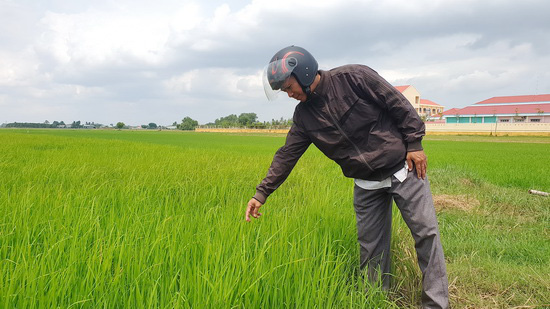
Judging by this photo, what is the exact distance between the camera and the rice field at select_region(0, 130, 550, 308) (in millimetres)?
1399

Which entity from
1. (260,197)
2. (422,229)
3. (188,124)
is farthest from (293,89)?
(188,124)

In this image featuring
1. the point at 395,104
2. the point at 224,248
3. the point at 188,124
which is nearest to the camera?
the point at 224,248

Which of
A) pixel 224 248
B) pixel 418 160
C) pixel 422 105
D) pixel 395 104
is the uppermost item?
pixel 422 105

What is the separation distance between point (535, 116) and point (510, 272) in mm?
53551

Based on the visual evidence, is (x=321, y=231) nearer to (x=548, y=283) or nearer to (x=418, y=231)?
(x=418, y=231)

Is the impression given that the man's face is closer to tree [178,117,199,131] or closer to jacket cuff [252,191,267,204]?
jacket cuff [252,191,267,204]

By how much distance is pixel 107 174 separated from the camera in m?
4.57

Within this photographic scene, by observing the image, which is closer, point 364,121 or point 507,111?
point 364,121

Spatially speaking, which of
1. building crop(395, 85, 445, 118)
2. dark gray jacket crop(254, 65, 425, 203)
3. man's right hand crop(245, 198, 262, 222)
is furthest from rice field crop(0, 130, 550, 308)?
building crop(395, 85, 445, 118)

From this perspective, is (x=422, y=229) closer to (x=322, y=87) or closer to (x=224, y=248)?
(x=322, y=87)

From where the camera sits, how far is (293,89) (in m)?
1.95

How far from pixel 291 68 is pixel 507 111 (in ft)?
189

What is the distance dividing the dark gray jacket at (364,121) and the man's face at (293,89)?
68 mm

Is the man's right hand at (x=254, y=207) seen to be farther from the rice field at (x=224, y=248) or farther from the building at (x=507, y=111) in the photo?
the building at (x=507, y=111)
